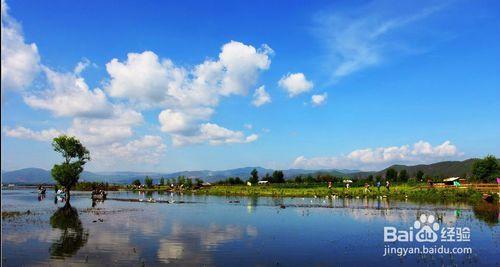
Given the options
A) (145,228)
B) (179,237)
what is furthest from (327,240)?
(145,228)

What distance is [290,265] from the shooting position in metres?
23.9

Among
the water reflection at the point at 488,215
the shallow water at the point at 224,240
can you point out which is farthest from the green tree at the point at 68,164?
the water reflection at the point at 488,215

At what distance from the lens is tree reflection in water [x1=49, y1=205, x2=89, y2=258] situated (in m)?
26.6

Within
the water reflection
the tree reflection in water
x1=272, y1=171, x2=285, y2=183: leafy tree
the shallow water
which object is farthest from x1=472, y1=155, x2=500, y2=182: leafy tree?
the tree reflection in water

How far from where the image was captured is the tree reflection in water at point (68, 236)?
87.3 feet

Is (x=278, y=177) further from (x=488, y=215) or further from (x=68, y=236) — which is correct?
(x=68, y=236)

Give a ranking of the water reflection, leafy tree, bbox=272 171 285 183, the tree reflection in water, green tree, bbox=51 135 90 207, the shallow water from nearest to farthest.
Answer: the shallow water, the tree reflection in water, the water reflection, green tree, bbox=51 135 90 207, leafy tree, bbox=272 171 285 183

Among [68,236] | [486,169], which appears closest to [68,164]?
[68,236]

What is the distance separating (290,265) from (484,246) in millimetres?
15003

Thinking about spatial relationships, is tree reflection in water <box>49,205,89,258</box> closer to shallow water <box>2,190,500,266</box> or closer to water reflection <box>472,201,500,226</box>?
shallow water <box>2,190,500,266</box>

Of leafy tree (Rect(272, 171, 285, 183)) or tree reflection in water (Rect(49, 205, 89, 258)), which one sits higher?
leafy tree (Rect(272, 171, 285, 183))

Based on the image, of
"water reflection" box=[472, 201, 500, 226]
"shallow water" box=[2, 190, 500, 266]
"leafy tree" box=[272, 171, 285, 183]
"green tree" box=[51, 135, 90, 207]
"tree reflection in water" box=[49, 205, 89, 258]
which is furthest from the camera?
"leafy tree" box=[272, 171, 285, 183]

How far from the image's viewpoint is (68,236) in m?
32.5

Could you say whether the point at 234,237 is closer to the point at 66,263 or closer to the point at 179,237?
the point at 179,237
